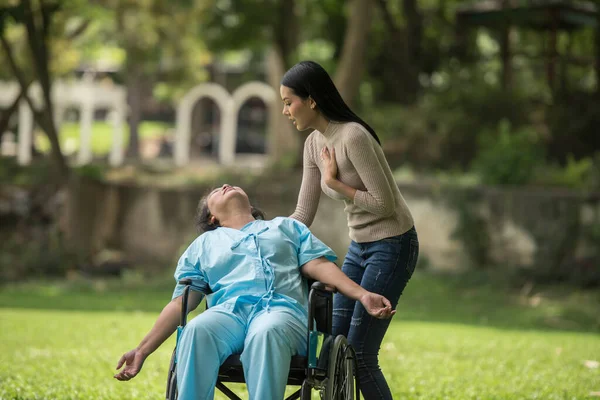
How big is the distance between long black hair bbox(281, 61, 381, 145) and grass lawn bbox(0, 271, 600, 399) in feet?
7.74

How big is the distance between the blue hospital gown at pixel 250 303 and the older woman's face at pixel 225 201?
0.14 meters

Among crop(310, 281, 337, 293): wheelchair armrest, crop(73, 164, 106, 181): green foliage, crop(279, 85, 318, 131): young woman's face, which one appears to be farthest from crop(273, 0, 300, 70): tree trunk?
crop(310, 281, 337, 293): wheelchair armrest

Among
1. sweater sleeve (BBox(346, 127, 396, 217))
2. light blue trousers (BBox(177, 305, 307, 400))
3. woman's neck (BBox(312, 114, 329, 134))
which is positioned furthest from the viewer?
woman's neck (BBox(312, 114, 329, 134))

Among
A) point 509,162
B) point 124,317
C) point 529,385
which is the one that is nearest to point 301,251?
point 529,385

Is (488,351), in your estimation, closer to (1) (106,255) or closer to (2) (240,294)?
(2) (240,294)

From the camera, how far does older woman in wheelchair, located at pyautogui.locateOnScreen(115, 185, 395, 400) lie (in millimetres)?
4164

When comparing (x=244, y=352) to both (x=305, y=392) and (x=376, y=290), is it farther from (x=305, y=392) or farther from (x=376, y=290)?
(x=376, y=290)

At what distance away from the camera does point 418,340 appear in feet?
32.7

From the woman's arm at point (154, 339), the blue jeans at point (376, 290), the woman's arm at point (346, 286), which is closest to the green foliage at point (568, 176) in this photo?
the blue jeans at point (376, 290)

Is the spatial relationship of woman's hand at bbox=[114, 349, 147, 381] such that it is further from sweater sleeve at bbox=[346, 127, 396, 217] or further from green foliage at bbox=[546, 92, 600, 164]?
green foliage at bbox=[546, 92, 600, 164]

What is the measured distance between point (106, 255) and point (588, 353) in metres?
11.4

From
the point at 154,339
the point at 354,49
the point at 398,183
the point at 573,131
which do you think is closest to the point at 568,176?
the point at 398,183

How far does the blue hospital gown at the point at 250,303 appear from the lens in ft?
13.6

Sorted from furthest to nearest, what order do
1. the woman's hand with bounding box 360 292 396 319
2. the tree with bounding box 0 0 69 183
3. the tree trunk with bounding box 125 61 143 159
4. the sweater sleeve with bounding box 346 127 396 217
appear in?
the tree trunk with bounding box 125 61 143 159 → the tree with bounding box 0 0 69 183 → the sweater sleeve with bounding box 346 127 396 217 → the woman's hand with bounding box 360 292 396 319
